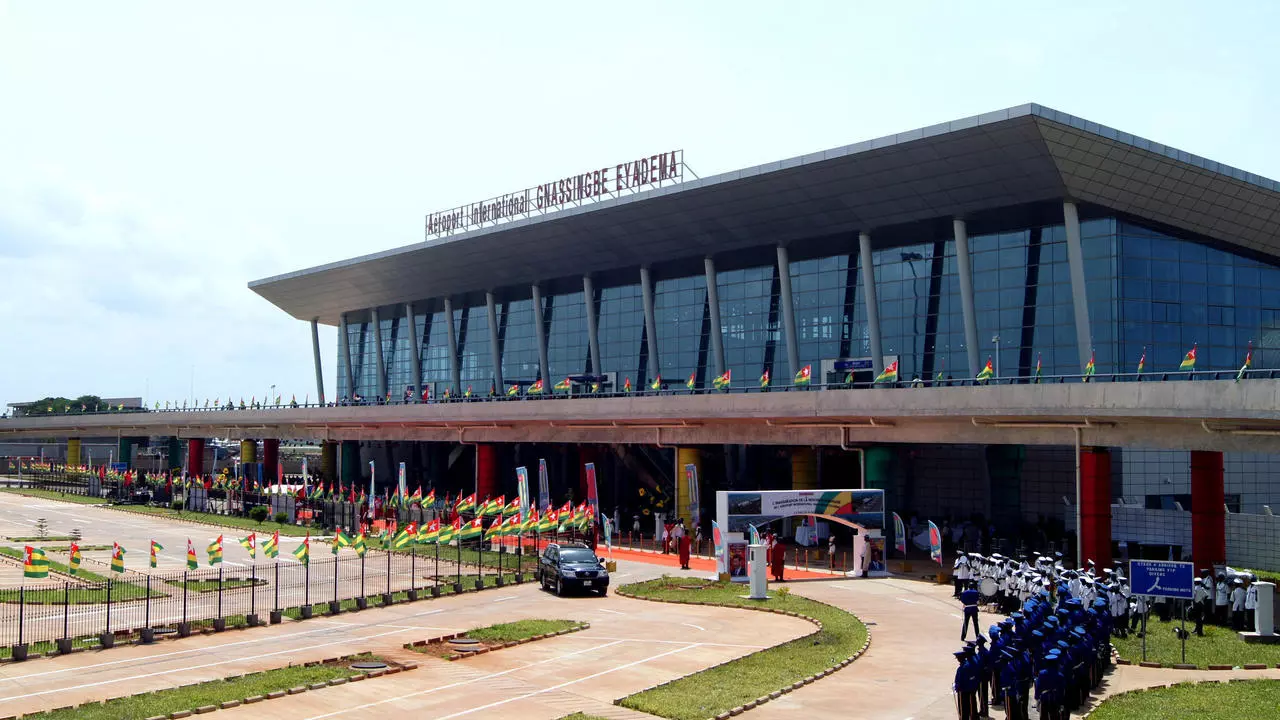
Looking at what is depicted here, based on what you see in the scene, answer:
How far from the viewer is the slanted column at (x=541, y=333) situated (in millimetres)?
86438

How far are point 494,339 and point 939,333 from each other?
1639 inches

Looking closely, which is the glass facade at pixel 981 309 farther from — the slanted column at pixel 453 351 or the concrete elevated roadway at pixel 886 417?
the slanted column at pixel 453 351

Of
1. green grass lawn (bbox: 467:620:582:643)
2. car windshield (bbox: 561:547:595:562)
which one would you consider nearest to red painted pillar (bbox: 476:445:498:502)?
car windshield (bbox: 561:547:595:562)

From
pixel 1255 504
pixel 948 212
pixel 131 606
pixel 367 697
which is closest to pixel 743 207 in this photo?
pixel 948 212

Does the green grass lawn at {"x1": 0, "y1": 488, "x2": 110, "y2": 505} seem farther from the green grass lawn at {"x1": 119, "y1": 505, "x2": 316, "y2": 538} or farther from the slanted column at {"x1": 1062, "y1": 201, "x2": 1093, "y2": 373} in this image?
the slanted column at {"x1": 1062, "y1": 201, "x2": 1093, "y2": 373}

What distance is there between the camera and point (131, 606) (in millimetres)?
34875

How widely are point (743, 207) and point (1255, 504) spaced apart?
103 ft

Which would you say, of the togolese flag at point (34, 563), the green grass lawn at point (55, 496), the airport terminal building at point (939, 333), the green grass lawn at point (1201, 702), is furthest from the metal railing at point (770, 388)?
the togolese flag at point (34, 563)

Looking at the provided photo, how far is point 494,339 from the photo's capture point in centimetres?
9219

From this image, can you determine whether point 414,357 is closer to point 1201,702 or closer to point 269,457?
point 269,457

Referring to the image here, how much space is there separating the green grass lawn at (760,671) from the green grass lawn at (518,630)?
5.48 meters

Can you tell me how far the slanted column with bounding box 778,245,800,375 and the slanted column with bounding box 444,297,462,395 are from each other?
126 feet

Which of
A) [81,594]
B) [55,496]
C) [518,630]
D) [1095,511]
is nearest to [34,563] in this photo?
[81,594]

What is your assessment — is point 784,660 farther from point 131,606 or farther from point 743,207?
point 743,207
